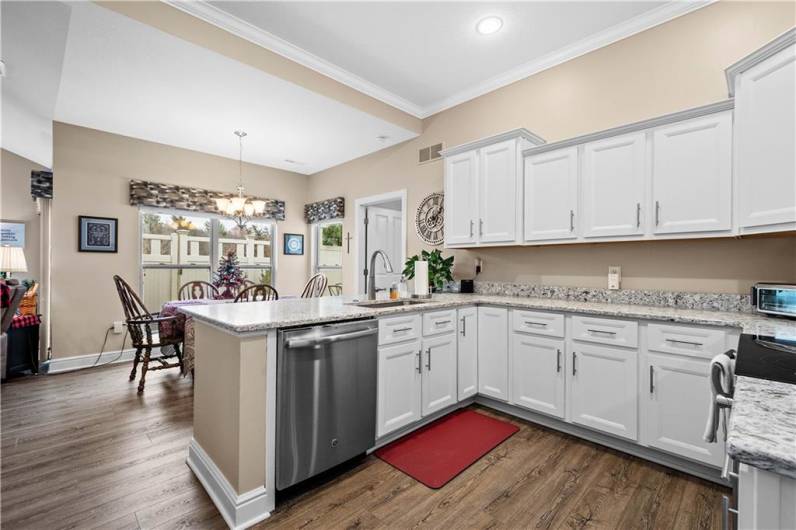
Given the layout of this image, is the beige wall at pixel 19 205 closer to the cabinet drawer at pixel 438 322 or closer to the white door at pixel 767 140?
the cabinet drawer at pixel 438 322

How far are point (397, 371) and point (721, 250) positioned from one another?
236cm

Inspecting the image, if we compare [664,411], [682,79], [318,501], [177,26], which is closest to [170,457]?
[318,501]

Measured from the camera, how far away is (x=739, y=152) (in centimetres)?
206

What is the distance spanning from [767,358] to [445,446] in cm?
181

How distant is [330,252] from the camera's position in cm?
652

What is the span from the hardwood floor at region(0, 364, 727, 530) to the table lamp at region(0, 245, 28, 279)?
6.99 ft

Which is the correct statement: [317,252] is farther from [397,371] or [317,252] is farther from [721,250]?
[721,250]

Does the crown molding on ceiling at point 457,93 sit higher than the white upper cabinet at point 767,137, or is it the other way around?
the crown molding on ceiling at point 457,93

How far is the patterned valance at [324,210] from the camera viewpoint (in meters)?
5.56

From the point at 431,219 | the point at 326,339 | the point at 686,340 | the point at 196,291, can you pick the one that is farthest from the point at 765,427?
the point at 196,291

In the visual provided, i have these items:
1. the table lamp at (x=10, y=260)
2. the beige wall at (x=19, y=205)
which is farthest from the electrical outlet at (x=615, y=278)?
the beige wall at (x=19, y=205)

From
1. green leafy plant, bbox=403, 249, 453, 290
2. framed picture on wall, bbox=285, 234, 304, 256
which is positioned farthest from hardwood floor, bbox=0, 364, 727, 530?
framed picture on wall, bbox=285, 234, 304, 256

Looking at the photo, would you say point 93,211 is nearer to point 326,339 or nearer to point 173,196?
point 173,196

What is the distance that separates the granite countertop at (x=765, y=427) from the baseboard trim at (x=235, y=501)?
188cm
